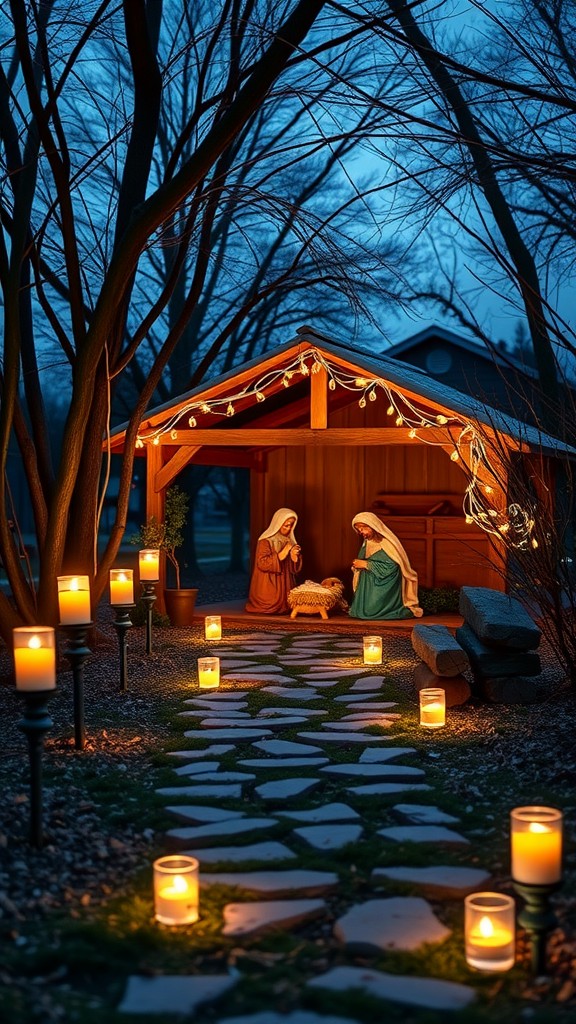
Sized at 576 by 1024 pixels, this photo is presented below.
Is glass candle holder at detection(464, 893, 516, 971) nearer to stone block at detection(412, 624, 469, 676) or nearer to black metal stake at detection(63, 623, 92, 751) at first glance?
black metal stake at detection(63, 623, 92, 751)

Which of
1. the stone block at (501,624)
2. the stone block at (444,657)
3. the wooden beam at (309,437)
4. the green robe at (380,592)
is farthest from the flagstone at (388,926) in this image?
the green robe at (380,592)

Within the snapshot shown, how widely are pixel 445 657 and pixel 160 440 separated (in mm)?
6667

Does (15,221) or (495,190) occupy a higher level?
(495,190)

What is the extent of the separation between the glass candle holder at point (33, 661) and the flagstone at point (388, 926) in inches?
65.7

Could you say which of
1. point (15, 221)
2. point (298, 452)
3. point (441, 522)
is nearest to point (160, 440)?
point (298, 452)

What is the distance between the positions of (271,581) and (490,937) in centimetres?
1037

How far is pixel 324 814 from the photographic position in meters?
5.10

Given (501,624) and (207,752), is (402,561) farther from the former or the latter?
(207,752)

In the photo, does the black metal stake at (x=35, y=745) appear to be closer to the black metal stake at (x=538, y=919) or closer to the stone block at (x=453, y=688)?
the black metal stake at (x=538, y=919)

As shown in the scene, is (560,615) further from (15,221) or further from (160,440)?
(160,440)

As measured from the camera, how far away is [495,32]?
45.5 ft

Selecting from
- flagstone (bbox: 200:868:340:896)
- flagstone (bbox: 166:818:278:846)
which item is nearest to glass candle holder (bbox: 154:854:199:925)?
flagstone (bbox: 200:868:340:896)

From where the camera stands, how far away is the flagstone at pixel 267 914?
146 inches

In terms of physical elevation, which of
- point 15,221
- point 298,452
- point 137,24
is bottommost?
point 298,452
